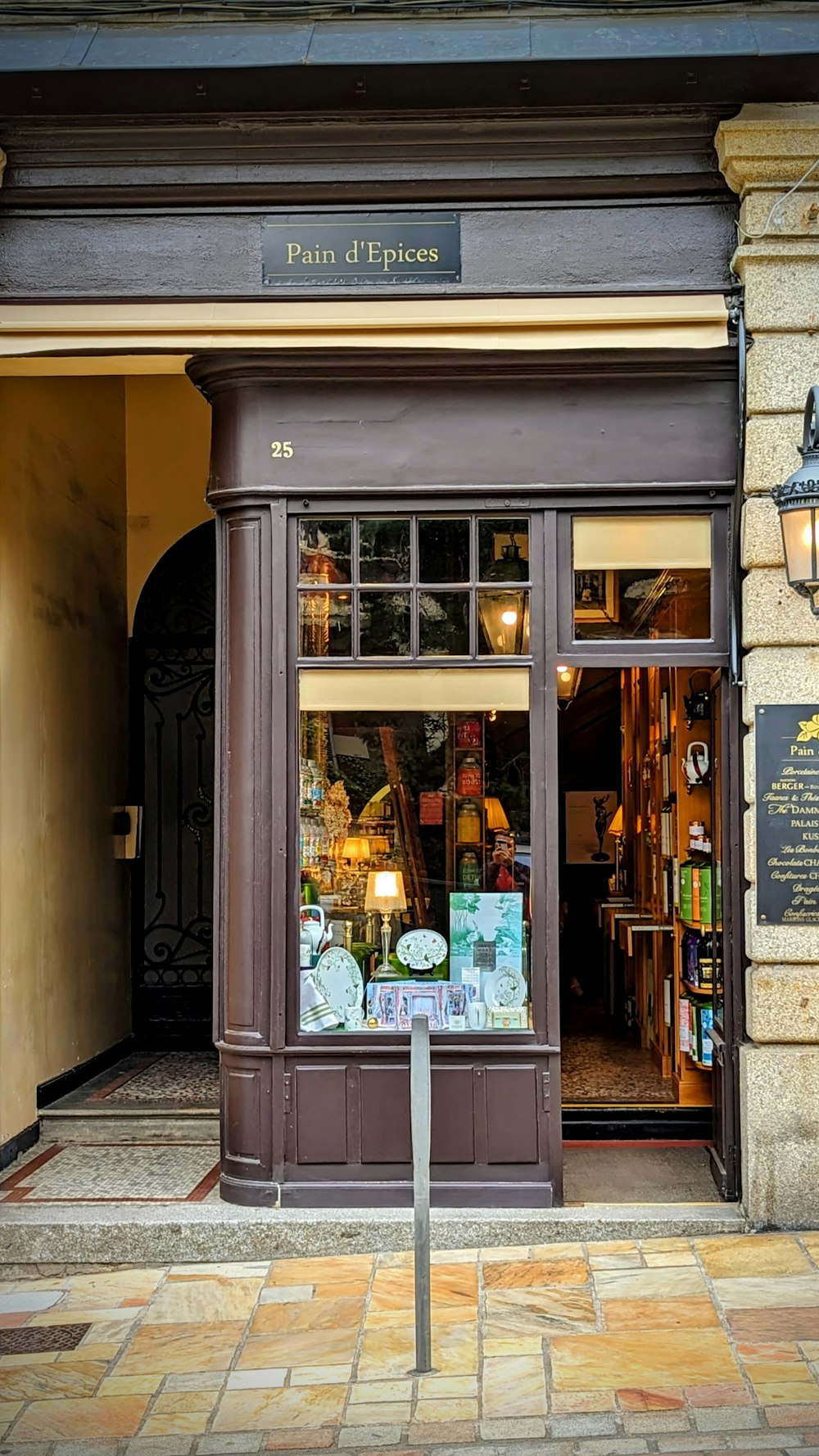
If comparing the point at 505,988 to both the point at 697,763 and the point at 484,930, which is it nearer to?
the point at 484,930

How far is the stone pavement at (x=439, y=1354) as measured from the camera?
4.67m

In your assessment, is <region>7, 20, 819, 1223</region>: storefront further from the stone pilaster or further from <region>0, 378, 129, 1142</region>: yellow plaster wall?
<region>0, 378, 129, 1142</region>: yellow plaster wall

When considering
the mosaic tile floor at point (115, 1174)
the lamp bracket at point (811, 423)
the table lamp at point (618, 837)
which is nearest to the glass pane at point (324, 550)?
the lamp bracket at point (811, 423)

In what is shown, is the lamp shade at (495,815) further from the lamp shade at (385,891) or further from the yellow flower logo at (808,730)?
the yellow flower logo at (808,730)

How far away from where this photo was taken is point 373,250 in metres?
6.79

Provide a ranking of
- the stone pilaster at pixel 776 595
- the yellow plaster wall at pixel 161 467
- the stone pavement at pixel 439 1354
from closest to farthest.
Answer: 1. the stone pavement at pixel 439 1354
2. the stone pilaster at pixel 776 595
3. the yellow plaster wall at pixel 161 467

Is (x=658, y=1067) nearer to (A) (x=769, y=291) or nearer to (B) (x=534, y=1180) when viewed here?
(B) (x=534, y=1180)

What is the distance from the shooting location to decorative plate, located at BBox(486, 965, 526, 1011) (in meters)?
6.84

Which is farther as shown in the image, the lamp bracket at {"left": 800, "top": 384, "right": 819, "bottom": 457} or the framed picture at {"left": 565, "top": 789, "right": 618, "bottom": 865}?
the framed picture at {"left": 565, "top": 789, "right": 618, "bottom": 865}

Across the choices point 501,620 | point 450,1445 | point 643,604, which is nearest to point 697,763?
point 643,604

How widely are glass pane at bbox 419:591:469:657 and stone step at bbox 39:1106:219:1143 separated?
3174 mm

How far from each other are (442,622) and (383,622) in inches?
11.9

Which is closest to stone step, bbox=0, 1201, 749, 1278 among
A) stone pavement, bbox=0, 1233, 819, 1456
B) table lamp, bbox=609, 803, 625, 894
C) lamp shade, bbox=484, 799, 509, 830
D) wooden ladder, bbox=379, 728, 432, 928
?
stone pavement, bbox=0, 1233, 819, 1456

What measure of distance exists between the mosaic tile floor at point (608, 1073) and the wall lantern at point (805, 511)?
3374mm
